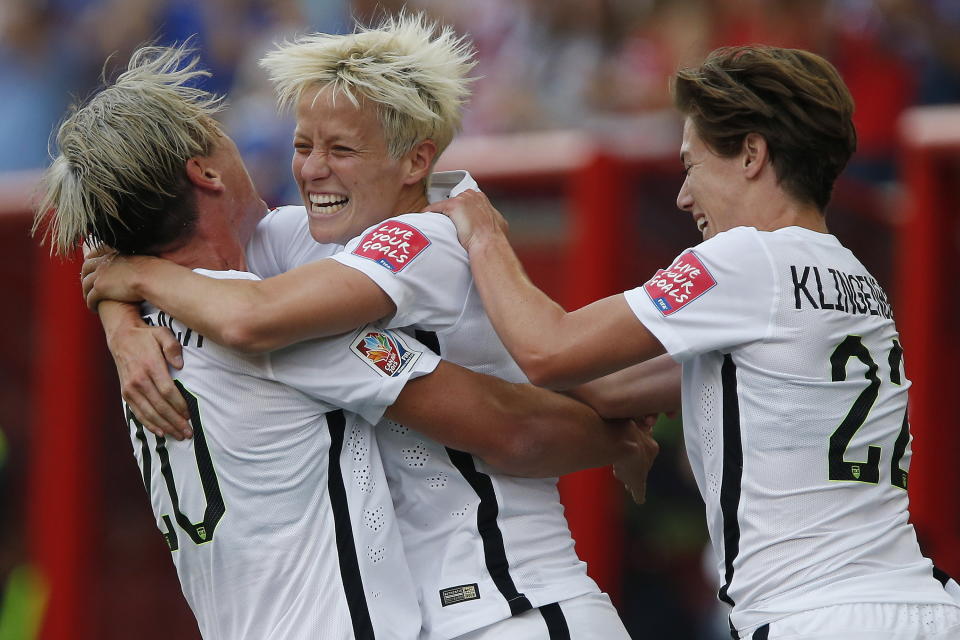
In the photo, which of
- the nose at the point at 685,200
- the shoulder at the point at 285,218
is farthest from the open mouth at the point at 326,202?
the nose at the point at 685,200

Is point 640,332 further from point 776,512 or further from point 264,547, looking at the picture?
point 264,547

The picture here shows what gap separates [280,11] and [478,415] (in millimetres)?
6386

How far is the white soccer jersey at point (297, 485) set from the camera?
2799 millimetres

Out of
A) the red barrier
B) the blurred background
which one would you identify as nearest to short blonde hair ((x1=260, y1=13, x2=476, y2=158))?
the blurred background

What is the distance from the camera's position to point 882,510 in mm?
2699

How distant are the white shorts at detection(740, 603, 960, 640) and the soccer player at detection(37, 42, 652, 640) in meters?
0.71

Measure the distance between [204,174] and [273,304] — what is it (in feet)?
1.50

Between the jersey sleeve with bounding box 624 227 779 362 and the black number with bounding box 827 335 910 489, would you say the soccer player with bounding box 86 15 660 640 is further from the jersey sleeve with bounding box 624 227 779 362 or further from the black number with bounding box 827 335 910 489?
the black number with bounding box 827 335 910 489

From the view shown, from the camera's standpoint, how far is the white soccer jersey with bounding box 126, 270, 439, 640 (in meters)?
2.80

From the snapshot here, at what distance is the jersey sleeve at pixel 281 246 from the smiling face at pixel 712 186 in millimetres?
960

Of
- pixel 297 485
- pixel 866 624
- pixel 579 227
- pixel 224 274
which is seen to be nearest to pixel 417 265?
pixel 224 274

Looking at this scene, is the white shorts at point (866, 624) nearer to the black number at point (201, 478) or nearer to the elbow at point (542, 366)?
the elbow at point (542, 366)

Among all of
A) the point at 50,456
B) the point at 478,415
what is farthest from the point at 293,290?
the point at 50,456

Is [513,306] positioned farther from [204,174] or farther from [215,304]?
[204,174]
